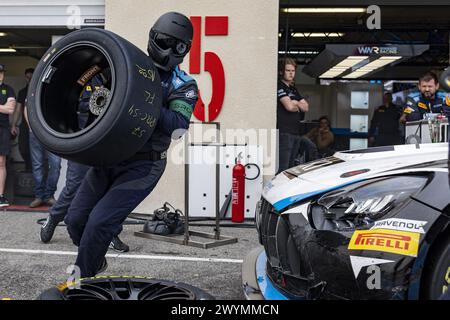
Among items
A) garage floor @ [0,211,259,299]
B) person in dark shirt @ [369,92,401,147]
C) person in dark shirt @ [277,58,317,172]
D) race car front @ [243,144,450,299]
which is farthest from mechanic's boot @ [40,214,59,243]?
person in dark shirt @ [369,92,401,147]

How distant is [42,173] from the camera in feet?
25.0

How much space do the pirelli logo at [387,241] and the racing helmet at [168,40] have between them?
1.59m

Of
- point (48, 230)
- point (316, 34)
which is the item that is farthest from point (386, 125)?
point (48, 230)

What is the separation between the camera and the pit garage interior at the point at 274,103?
434 centimetres

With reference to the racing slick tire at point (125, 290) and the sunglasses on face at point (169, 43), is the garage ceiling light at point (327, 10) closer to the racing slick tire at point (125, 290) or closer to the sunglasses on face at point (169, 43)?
the sunglasses on face at point (169, 43)

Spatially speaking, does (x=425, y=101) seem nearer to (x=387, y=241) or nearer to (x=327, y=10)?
(x=387, y=241)

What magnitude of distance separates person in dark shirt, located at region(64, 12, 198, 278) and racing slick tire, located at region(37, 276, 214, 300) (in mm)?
680

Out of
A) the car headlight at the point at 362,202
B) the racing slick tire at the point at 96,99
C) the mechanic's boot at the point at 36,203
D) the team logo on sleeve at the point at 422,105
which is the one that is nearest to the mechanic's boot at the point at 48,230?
the racing slick tire at the point at 96,99

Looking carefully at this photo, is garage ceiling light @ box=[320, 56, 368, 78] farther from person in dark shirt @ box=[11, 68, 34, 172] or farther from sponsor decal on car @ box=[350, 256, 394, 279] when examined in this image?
sponsor decal on car @ box=[350, 256, 394, 279]

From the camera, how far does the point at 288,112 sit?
717 cm
